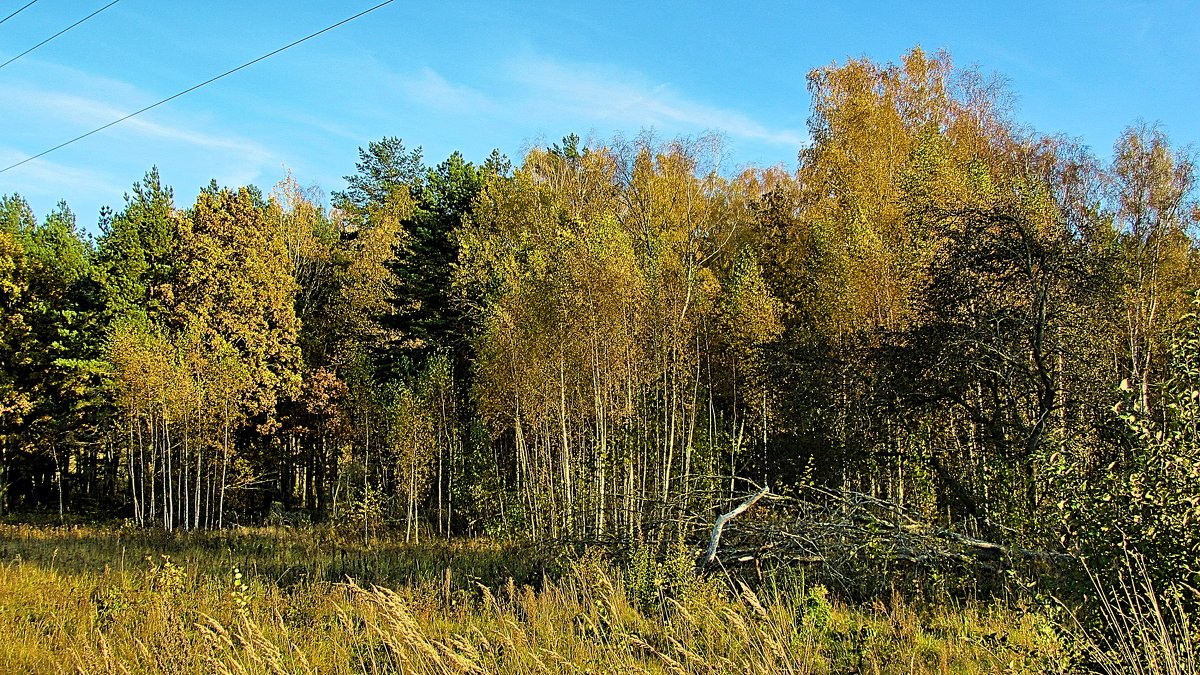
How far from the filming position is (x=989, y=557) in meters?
7.76

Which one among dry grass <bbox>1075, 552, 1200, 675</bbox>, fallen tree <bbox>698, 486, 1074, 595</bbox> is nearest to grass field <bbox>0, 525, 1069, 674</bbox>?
dry grass <bbox>1075, 552, 1200, 675</bbox>

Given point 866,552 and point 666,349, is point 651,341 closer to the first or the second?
point 666,349

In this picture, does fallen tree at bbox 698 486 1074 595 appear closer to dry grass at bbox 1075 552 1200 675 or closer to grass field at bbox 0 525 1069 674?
grass field at bbox 0 525 1069 674

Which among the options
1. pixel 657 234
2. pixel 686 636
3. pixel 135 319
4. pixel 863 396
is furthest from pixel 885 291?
pixel 135 319

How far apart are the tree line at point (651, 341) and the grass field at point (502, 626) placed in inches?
48.2

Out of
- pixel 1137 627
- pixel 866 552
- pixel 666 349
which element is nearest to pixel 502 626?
pixel 866 552

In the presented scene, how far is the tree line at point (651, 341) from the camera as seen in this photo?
988 cm

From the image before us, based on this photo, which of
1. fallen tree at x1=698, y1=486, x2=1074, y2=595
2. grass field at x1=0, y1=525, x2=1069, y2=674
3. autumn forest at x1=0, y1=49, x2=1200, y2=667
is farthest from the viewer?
autumn forest at x1=0, y1=49, x2=1200, y2=667

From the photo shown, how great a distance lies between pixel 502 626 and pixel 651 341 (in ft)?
30.1

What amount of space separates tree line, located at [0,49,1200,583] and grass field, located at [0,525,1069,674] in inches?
48.2

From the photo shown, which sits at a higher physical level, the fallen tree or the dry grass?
the dry grass

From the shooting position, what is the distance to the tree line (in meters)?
9.88

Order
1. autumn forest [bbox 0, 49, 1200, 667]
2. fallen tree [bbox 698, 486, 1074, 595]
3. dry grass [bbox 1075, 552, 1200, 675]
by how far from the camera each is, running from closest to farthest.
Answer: dry grass [bbox 1075, 552, 1200, 675] → fallen tree [bbox 698, 486, 1074, 595] → autumn forest [bbox 0, 49, 1200, 667]

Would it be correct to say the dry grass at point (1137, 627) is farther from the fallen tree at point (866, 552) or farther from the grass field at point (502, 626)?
the fallen tree at point (866, 552)
